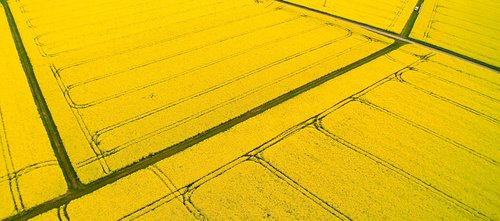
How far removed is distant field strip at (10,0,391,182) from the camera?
49.5ft

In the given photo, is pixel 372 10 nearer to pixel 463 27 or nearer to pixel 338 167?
pixel 463 27

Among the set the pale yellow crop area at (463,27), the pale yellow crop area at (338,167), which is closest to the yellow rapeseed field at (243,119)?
the pale yellow crop area at (338,167)

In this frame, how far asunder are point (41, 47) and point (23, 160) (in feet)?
35.8

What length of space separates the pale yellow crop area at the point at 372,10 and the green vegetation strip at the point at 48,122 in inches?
814

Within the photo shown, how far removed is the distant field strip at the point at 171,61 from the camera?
15086 millimetres

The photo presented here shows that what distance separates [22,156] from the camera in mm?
13453

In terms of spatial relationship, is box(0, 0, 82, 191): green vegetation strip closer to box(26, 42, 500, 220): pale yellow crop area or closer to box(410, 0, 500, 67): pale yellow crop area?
box(26, 42, 500, 220): pale yellow crop area

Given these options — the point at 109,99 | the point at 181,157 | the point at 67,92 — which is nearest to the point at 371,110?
the point at 181,157

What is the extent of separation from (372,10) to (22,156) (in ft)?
89.0

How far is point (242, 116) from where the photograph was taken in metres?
16.1

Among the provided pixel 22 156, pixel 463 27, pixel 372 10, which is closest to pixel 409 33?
pixel 372 10

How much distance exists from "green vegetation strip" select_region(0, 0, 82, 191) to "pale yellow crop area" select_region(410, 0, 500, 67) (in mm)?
23529

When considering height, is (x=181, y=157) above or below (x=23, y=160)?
below

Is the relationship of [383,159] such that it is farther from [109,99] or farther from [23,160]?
[23,160]
